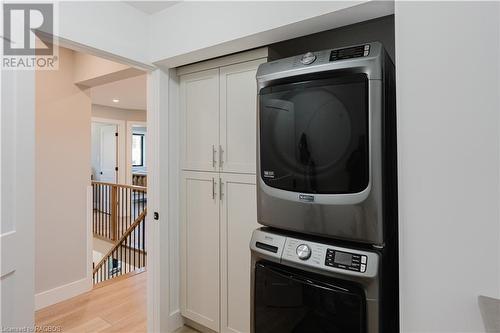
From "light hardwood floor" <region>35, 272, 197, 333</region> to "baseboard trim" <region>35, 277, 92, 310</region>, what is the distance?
5cm

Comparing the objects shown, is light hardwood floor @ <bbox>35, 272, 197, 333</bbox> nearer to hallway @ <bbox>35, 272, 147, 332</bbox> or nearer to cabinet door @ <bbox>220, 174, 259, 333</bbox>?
hallway @ <bbox>35, 272, 147, 332</bbox>

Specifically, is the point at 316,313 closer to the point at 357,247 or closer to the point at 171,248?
the point at 357,247

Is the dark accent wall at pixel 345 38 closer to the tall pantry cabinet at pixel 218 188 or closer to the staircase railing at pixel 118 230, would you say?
the tall pantry cabinet at pixel 218 188

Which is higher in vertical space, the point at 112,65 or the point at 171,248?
the point at 112,65

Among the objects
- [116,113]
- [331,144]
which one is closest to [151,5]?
[331,144]

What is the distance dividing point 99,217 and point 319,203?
5.08 m

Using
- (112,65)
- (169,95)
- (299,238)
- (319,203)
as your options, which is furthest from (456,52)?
(112,65)

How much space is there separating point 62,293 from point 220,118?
7.71ft

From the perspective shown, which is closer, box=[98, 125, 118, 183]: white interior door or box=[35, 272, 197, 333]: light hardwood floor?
box=[35, 272, 197, 333]: light hardwood floor

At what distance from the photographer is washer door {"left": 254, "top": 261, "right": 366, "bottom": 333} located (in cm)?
116

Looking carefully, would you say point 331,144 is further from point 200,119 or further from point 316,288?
point 200,119

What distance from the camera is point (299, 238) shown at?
1366 millimetres

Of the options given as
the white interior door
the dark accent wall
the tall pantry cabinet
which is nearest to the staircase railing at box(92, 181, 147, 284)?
the white interior door

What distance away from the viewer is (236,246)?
1983mm
